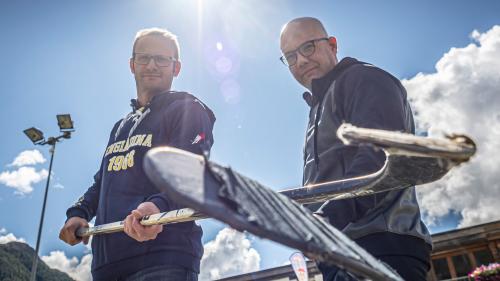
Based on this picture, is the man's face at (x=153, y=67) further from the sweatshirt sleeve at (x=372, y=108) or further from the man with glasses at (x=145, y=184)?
the sweatshirt sleeve at (x=372, y=108)

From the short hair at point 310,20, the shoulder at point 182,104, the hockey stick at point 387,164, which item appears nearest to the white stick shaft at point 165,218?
the hockey stick at point 387,164

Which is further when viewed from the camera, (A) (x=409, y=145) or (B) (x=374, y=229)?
(B) (x=374, y=229)

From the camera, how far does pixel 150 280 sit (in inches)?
83.4

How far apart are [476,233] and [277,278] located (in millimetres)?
9558

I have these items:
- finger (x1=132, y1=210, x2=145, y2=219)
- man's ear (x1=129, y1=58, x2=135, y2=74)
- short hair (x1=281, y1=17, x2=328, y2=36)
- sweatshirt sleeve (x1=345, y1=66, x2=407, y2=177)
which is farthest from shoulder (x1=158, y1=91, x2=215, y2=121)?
sweatshirt sleeve (x1=345, y1=66, x2=407, y2=177)

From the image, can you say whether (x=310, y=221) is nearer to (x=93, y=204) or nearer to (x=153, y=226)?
(x=153, y=226)

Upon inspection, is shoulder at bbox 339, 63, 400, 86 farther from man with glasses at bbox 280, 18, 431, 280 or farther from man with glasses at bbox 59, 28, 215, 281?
man with glasses at bbox 59, 28, 215, 281

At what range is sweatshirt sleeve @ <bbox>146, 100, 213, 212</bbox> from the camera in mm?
2381

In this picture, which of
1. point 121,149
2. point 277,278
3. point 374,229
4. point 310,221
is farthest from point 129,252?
point 277,278

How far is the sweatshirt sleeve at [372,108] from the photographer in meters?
1.67

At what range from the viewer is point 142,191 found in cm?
245

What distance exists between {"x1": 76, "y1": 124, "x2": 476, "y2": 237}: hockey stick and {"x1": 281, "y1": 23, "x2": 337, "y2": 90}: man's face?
126 centimetres

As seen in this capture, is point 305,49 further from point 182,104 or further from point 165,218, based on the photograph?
point 165,218

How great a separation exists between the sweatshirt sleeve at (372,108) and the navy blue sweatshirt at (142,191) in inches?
31.6
